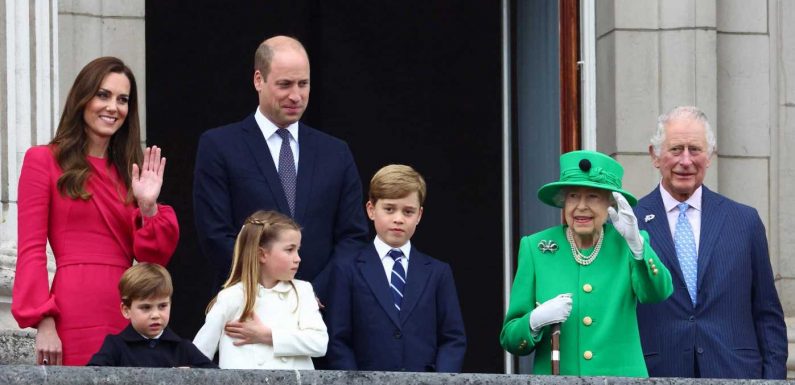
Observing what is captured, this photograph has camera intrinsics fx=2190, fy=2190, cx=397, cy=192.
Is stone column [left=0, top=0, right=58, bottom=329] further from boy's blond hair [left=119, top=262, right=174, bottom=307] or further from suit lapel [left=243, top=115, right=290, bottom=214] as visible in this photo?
boy's blond hair [left=119, top=262, right=174, bottom=307]

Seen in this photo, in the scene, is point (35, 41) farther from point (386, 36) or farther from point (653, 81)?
point (386, 36)

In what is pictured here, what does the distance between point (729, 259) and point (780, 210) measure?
277cm

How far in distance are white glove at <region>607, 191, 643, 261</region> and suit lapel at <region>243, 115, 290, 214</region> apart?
1306 mm

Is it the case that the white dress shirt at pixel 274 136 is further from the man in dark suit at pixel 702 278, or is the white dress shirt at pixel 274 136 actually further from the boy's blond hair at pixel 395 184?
the man in dark suit at pixel 702 278

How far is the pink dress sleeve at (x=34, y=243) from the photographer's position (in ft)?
26.1

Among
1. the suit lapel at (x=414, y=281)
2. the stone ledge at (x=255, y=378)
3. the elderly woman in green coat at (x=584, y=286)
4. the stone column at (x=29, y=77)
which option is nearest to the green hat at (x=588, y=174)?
the elderly woman in green coat at (x=584, y=286)

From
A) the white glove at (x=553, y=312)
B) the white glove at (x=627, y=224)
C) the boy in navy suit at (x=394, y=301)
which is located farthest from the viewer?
the boy in navy suit at (x=394, y=301)

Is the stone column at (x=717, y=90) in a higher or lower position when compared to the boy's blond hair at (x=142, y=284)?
higher

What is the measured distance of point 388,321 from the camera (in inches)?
333

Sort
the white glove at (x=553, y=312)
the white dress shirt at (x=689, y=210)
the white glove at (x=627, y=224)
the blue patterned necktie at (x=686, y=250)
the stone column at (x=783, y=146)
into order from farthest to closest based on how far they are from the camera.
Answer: the stone column at (x=783, y=146) < the white dress shirt at (x=689, y=210) < the blue patterned necktie at (x=686, y=250) < the white glove at (x=553, y=312) < the white glove at (x=627, y=224)

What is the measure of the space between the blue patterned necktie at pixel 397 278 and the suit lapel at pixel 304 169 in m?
0.39

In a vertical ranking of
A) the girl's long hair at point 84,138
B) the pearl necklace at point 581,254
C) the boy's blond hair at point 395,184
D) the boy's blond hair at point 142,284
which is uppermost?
the girl's long hair at point 84,138

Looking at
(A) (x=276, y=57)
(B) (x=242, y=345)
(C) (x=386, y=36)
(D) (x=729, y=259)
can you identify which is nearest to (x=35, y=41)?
(A) (x=276, y=57)

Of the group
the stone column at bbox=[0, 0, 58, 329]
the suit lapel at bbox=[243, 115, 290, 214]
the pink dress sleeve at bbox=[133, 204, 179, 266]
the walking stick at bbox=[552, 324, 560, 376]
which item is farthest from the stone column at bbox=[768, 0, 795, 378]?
the pink dress sleeve at bbox=[133, 204, 179, 266]
